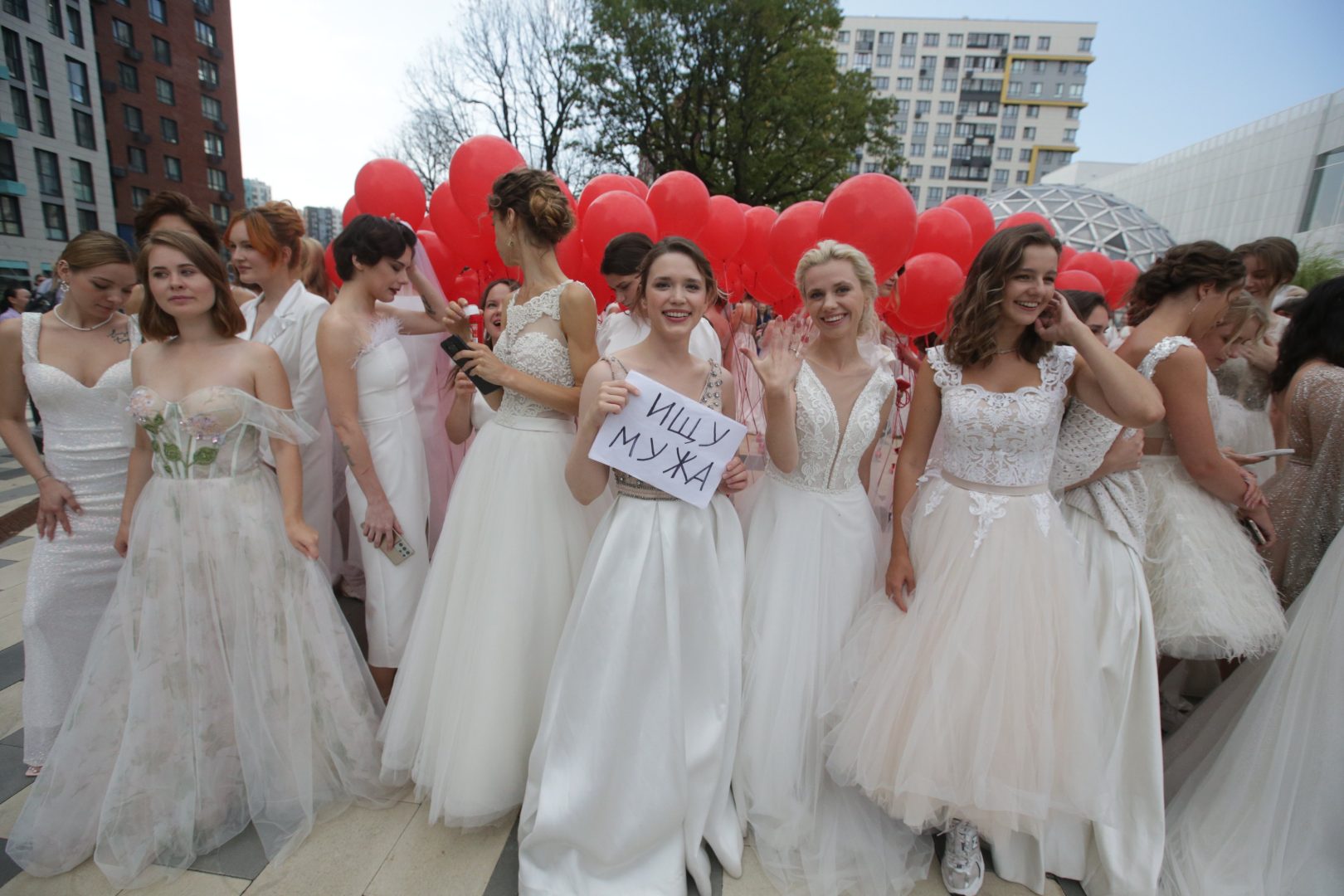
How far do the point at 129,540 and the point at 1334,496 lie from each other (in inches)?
175

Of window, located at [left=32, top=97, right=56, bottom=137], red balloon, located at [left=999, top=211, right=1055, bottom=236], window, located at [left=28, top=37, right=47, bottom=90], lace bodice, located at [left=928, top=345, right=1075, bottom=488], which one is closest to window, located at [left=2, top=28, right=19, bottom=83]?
window, located at [left=28, top=37, right=47, bottom=90]

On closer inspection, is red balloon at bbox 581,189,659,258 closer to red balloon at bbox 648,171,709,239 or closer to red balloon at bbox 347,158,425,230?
red balloon at bbox 648,171,709,239

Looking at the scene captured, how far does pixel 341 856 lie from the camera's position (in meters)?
2.08

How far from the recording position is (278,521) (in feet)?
7.40

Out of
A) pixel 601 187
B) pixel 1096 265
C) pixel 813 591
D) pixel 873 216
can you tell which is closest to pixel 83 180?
pixel 601 187

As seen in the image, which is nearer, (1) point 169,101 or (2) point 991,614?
(2) point 991,614

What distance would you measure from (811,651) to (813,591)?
21 cm

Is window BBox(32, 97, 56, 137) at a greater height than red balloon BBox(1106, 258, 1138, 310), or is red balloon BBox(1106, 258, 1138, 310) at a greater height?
window BBox(32, 97, 56, 137)

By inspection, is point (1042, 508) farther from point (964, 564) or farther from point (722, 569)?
point (722, 569)

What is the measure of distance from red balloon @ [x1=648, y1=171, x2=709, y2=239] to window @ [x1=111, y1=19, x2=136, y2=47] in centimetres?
4480

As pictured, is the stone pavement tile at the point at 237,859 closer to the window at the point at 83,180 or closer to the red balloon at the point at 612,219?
the red balloon at the point at 612,219

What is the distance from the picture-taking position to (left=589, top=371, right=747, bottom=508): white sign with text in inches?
74.0

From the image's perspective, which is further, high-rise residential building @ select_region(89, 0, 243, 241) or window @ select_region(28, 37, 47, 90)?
high-rise residential building @ select_region(89, 0, 243, 241)

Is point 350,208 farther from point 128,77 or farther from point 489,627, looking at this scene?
point 128,77
